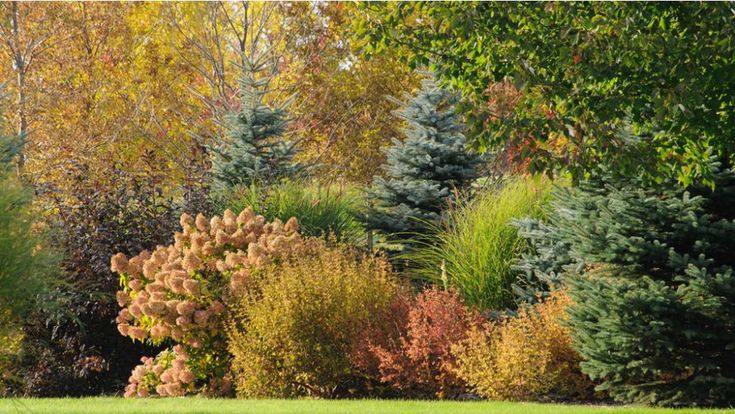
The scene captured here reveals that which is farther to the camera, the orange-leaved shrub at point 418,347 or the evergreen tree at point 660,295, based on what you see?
the orange-leaved shrub at point 418,347

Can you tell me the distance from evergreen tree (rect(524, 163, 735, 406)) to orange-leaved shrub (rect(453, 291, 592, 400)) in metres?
0.36

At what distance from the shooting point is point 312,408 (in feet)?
27.8

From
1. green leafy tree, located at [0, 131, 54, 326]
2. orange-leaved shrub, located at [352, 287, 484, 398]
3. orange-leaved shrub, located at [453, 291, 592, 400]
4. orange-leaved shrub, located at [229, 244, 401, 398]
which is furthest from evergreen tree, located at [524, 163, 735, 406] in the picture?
green leafy tree, located at [0, 131, 54, 326]

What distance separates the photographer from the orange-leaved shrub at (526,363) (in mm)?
9344

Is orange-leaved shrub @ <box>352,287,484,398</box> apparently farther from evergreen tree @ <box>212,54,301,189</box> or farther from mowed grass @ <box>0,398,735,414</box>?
evergreen tree @ <box>212,54,301,189</box>

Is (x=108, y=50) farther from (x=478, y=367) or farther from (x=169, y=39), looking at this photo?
(x=478, y=367)

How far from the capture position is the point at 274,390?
10000mm

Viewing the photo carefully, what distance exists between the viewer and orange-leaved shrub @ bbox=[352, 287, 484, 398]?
31.9 ft

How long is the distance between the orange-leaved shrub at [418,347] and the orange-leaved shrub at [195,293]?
1509 millimetres

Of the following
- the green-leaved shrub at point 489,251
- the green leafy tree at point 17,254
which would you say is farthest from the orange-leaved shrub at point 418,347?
the green leafy tree at point 17,254

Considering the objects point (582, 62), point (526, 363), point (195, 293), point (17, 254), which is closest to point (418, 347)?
point (526, 363)

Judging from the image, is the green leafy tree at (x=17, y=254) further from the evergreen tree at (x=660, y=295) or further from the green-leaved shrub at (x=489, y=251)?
the evergreen tree at (x=660, y=295)

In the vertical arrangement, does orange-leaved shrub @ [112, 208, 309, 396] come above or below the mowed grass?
above

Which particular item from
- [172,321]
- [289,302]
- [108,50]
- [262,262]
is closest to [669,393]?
[289,302]
